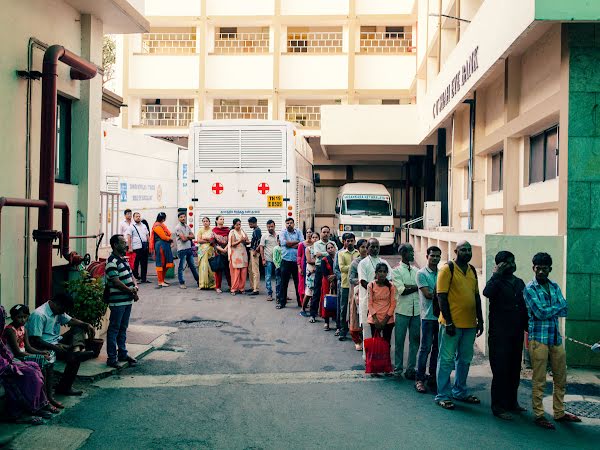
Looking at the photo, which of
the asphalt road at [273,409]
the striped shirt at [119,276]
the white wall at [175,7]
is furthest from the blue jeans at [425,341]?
A: the white wall at [175,7]

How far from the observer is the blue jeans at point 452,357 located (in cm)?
737

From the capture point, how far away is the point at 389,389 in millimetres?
8008

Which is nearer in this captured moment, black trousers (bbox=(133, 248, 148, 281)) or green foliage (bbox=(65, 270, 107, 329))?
green foliage (bbox=(65, 270, 107, 329))

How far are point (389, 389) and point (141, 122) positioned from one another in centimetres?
2570

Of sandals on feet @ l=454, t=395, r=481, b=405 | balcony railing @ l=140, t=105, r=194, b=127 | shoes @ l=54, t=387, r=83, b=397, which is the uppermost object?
balcony railing @ l=140, t=105, r=194, b=127

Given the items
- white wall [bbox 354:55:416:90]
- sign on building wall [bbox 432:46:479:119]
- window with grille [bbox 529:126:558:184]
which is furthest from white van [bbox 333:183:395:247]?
window with grille [bbox 529:126:558:184]

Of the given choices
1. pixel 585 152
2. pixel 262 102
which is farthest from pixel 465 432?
pixel 262 102

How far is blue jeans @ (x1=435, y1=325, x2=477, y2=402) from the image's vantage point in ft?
24.2

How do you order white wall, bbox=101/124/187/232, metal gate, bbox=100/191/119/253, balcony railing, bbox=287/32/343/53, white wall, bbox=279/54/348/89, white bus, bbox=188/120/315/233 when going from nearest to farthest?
metal gate, bbox=100/191/119/253 < white bus, bbox=188/120/315/233 < white wall, bbox=101/124/187/232 < white wall, bbox=279/54/348/89 < balcony railing, bbox=287/32/343/53

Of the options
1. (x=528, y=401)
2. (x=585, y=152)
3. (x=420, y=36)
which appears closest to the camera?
A: (x=528, y=401)

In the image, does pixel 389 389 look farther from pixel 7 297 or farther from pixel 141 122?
pixel 141 122

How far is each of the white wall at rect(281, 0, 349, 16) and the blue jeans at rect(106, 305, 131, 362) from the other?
24340 millimetres

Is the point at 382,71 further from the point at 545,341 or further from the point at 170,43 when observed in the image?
the point at 545,341

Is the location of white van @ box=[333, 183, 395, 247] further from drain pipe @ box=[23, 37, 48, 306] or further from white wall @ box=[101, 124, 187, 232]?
drain pipe @ box=[23, 37, 48, 306]
